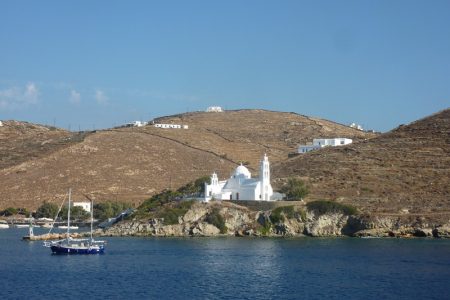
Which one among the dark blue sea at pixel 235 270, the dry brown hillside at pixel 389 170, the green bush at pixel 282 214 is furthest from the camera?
the dry brown hillside at pixel 389 170

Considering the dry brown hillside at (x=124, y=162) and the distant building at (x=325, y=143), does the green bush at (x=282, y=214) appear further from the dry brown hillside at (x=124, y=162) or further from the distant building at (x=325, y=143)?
the distant building at (x=325, y=143)

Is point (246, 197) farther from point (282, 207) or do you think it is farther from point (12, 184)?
point (12, 184)

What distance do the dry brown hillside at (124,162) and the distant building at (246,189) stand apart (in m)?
33.5

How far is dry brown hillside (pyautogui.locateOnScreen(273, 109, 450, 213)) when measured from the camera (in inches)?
3949

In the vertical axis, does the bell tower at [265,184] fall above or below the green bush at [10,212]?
above

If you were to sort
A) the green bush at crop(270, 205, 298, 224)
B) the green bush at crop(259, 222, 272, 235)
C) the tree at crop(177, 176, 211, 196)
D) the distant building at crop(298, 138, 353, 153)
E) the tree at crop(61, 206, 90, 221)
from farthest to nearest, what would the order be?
the distant building at crop(298, 138, 353, 153)
the tree at crop(61, 206, 90, 221)
the tree at crop(177, 176, 211, 196)
the green bush at crop(259, 222, 272, 235)
the green bush at crop(270, 205, 298, 224)

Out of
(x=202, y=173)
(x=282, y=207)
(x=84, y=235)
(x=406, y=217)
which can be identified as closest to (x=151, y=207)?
(x=84, y=235)

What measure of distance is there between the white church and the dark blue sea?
15.4 metres

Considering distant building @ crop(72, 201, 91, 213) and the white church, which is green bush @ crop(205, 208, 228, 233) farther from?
distant building @ crop(72, 201, 91, 213)

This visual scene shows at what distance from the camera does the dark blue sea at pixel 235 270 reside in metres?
51.0

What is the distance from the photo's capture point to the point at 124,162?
151m

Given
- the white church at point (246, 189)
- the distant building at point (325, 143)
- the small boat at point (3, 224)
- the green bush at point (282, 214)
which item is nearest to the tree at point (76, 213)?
the small boat at point (3, 224)

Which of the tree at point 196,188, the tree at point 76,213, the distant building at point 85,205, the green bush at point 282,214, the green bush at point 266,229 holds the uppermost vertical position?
the tree at point 196,188

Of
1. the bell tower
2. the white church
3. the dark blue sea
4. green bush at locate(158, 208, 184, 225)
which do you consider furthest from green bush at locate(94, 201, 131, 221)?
the dark blue sea
